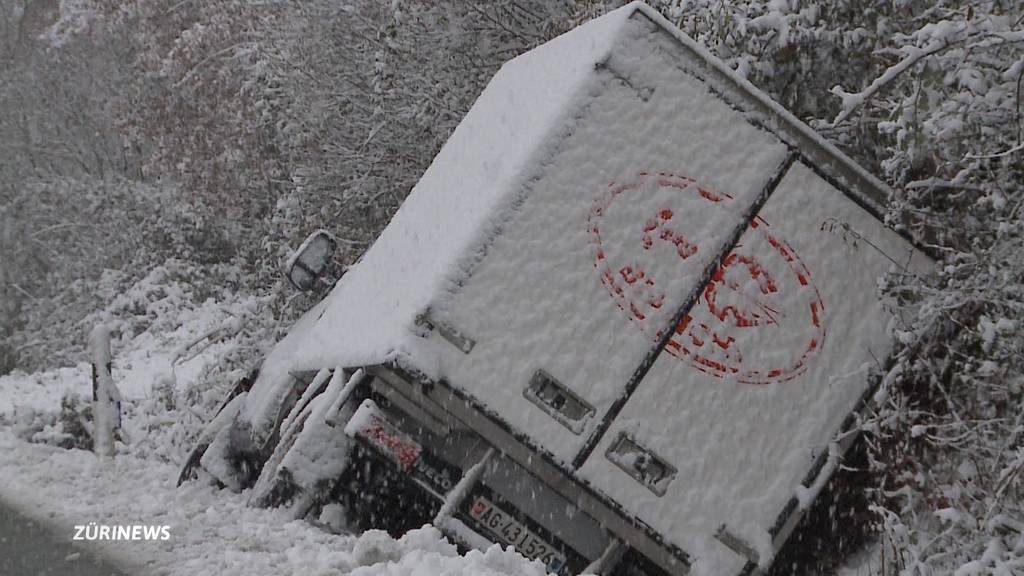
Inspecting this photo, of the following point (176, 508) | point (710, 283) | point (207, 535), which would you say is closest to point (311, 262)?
point (176, 508)

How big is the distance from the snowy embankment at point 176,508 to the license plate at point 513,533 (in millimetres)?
211

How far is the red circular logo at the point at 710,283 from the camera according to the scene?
508 cm

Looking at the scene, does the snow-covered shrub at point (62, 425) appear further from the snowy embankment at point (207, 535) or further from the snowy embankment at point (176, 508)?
the snowy embankment at point (207, 535)

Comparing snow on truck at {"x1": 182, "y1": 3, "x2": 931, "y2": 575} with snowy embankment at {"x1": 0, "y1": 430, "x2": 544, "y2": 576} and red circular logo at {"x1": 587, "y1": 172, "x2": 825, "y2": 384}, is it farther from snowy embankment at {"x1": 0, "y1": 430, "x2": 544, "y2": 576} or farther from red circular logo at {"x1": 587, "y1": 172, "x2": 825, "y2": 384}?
snowy embankment at {"x1": 0, "y1": 430, "x2": 544, "y2": 576}

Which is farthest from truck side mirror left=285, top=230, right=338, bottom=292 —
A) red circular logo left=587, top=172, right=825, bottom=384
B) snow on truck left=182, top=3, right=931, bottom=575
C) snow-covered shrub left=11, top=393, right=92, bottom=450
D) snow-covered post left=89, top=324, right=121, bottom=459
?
red circular logo left=587, top=172, right=825, bottom=384

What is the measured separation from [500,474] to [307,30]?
11.8 meters

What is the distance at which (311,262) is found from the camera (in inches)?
323

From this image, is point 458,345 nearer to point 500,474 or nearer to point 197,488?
point 500,474

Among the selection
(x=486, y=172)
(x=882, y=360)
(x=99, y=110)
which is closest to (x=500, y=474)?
(x=486, y=172)

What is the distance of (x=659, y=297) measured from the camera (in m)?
5.08

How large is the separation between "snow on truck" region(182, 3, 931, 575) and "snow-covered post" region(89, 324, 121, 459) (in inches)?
166

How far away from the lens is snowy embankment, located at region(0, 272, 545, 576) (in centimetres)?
467

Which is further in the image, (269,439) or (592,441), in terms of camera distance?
(269,439)

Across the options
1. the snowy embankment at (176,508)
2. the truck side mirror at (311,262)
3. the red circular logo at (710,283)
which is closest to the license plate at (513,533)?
the snowy embankment at (176,508)
